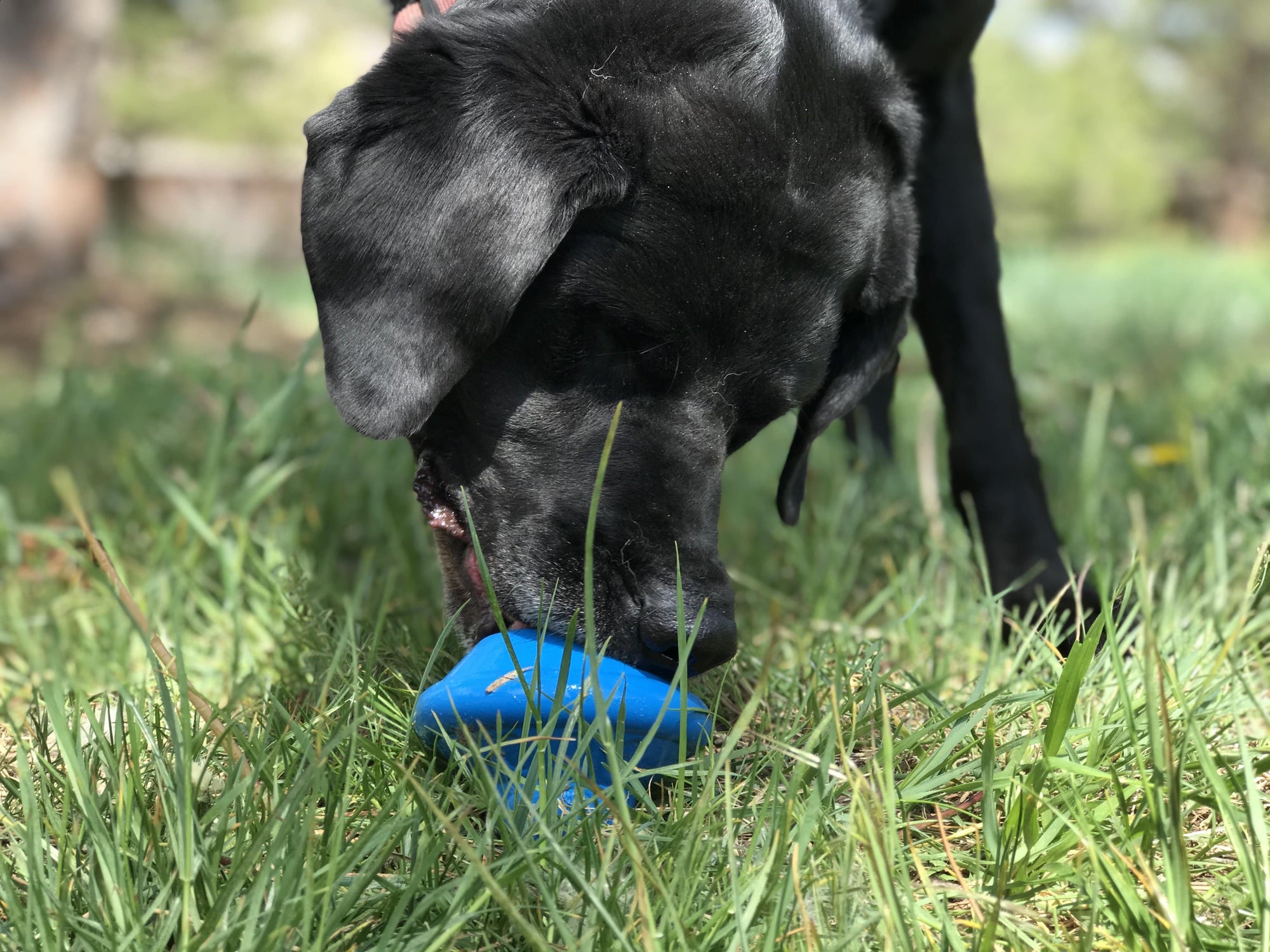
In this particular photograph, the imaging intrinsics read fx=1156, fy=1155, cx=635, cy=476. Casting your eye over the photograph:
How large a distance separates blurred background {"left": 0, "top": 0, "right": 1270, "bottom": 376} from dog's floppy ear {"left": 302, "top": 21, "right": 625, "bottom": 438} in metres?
1.17

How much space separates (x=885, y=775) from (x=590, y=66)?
3.38ft

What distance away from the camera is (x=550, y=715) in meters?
1.34

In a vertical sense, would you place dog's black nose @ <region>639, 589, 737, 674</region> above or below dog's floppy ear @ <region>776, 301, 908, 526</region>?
below

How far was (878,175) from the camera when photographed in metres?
1.83

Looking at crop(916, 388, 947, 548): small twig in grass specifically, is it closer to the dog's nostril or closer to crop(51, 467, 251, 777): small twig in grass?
the dog's nostril

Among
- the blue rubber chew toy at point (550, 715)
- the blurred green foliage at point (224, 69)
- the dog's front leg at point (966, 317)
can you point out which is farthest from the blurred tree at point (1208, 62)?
the blue rubber chew toy at point (550, 715)

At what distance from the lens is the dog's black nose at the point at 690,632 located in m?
1.54

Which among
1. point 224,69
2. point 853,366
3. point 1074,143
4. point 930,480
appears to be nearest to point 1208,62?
point 1074,143

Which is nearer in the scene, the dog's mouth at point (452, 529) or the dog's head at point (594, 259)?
the dog's head at point (594, 259)

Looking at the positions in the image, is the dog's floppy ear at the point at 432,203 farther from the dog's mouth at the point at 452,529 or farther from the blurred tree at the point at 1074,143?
the blurred tree at the point at 1074,143

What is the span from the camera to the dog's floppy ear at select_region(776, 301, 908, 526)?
1938mm

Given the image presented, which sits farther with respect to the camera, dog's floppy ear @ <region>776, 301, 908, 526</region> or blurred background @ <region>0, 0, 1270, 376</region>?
blurred background @ <region>0, 0, 1270, 376</region>

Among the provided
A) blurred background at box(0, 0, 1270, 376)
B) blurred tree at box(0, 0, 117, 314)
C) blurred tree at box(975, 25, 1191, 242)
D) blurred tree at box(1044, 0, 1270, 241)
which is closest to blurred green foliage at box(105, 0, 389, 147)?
blurred background at box(0, 0, 1270, 376)

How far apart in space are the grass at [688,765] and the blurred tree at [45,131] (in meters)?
5.14
